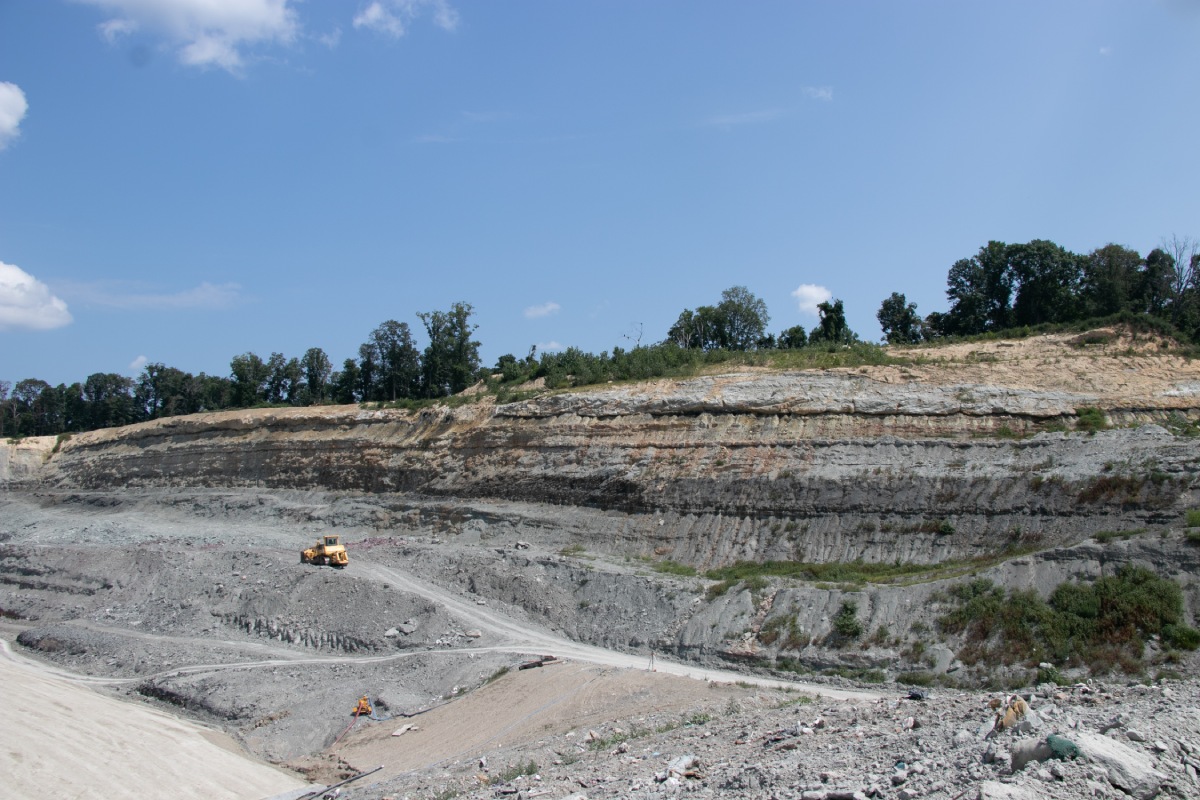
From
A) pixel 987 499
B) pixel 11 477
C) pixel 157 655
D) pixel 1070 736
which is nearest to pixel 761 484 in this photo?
pixel 987 499

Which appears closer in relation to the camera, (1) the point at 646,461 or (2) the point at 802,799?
(2) the point at 802,799

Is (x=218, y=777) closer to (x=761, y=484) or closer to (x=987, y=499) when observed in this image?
(x=761, y=484)

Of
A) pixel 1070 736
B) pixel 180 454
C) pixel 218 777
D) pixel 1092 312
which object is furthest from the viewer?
pixel 180 454

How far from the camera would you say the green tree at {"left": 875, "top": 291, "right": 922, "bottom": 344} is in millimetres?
61312

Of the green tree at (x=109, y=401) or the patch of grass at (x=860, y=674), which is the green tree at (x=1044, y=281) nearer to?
the patch of grass at (x=860, y=674)

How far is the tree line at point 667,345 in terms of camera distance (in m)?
48.1

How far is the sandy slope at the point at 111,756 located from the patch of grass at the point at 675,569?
53.5 ft

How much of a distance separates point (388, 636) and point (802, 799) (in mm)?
20502

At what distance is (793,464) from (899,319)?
99.1ft

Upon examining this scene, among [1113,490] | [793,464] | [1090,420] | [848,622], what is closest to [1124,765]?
[848,622]

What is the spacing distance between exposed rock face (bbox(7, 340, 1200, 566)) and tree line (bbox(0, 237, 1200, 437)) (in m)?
4.79

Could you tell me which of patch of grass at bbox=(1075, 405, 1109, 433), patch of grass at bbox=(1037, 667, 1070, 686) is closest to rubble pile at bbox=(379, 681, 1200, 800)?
patch of grass at bbox=(1037, 667, 1070, 686)

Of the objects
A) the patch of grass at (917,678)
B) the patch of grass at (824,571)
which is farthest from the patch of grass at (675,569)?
the patch of grass at (917,678)

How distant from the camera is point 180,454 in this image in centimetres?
5903
